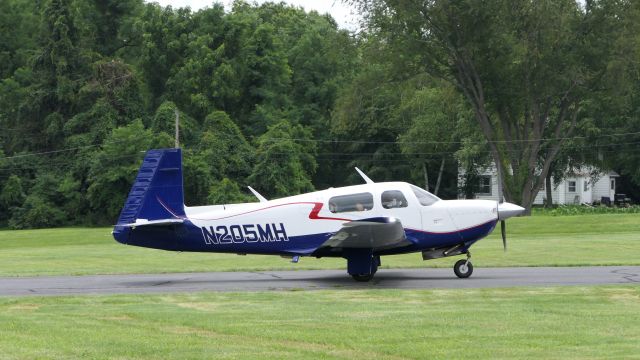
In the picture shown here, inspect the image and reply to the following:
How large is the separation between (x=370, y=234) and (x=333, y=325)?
6004 mm

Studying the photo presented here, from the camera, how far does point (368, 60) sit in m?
52.9

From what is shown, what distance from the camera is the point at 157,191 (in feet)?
66.1

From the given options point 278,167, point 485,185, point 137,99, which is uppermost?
point 137,99

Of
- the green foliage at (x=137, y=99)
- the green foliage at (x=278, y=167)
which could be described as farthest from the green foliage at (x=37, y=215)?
the green foliage at (x=278, y=167)

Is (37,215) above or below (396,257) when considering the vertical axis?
above

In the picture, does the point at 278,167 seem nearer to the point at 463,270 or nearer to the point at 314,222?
the point at 314,222

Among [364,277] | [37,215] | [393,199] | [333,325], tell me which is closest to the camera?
[333,325]

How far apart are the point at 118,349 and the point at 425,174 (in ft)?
211

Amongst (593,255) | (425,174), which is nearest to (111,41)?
(425,174)

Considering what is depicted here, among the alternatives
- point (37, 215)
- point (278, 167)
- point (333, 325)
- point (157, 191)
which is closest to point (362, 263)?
point (157, 191)

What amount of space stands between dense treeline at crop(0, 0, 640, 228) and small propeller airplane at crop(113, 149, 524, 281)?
31.1m

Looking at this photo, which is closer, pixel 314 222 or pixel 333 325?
pixel 333 325

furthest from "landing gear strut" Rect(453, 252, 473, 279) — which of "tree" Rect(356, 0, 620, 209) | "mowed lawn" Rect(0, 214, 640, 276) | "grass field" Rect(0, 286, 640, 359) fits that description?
"tree" Rect(356, 0, 620, 209)

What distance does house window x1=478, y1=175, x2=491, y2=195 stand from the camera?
262ft
